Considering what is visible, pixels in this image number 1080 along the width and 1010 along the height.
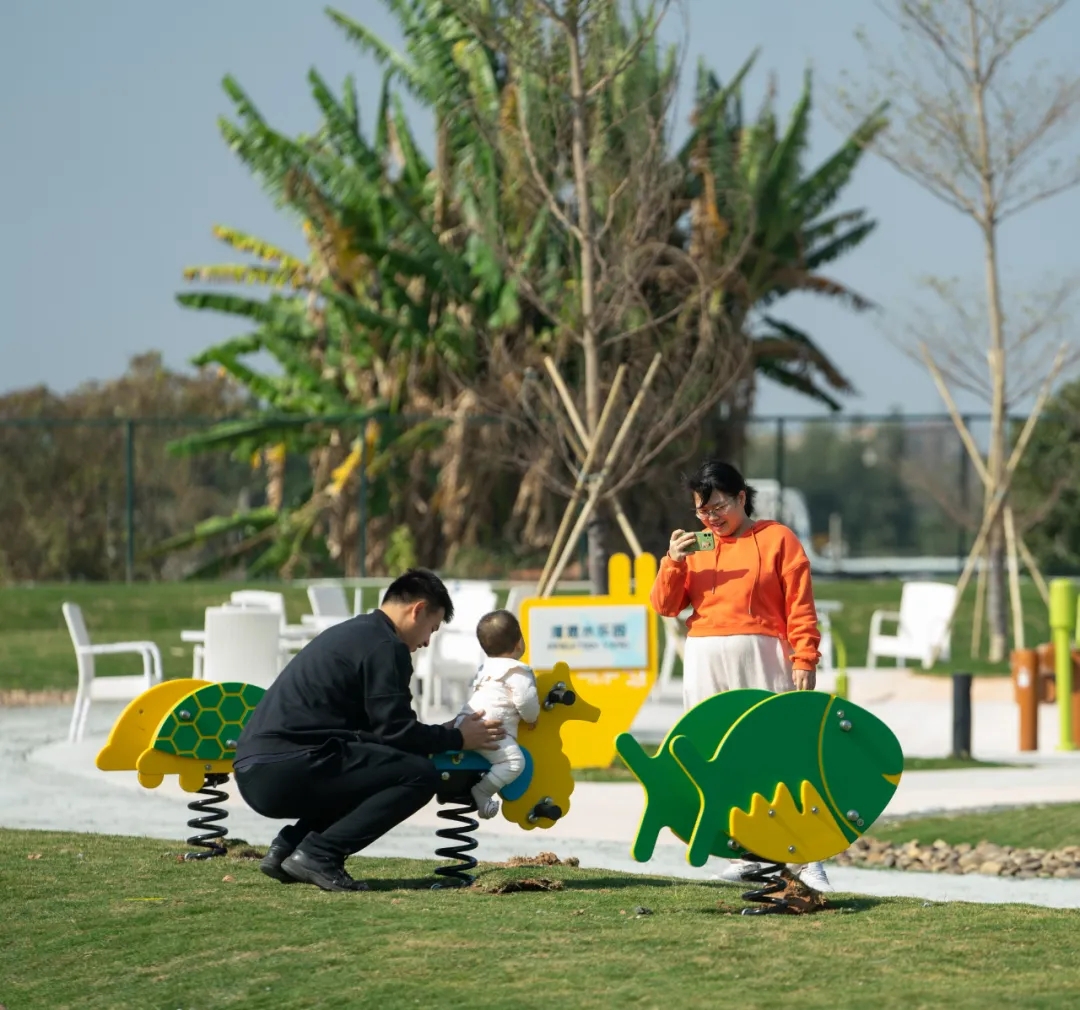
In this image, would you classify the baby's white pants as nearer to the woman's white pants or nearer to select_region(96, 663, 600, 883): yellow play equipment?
select_region(96, 663, 600, 883): yellow play equipment

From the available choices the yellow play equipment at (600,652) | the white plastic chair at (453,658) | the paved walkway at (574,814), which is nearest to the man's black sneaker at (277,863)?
the paved walkway at (574,814)

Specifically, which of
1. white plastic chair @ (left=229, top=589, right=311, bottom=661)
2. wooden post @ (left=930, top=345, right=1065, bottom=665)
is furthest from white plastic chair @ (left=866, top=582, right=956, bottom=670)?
white plastic chair @ (left=229, top=589, right=311, bottom=661)

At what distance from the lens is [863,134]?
73.6 ft

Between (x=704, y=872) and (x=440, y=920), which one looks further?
(x=704, y=872)

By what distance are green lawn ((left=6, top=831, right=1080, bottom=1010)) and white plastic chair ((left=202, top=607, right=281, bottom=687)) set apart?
4904 mm

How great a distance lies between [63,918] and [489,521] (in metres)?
23.7

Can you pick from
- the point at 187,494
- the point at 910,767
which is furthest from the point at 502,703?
the point at 187,494

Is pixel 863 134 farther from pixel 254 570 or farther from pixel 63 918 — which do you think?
pixel 63 918

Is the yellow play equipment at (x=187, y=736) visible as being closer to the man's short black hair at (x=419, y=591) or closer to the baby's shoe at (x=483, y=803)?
the baby's shoe at (x=483, y=803)

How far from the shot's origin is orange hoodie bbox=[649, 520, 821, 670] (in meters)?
7.39

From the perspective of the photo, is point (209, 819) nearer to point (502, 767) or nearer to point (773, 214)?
point (502, 767)

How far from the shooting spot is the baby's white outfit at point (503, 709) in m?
7.40

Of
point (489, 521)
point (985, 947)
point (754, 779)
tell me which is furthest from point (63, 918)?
point (489, 521)

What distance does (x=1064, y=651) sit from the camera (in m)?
14.8
